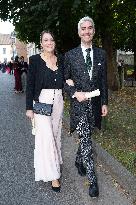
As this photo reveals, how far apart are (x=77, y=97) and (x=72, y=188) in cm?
121

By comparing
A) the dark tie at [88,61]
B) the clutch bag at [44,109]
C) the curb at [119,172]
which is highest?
the dark tie at [88,61]

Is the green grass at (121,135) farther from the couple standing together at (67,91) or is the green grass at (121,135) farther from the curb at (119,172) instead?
the couple standing together at (67,91)

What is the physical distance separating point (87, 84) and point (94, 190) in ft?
4.06

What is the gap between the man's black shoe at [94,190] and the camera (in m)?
5.76

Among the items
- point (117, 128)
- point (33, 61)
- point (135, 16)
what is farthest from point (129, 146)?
point (135, 16)

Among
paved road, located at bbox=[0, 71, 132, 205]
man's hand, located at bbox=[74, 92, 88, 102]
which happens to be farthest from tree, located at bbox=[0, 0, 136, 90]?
man's hand, located at bbox=[74, 92, 88, 102]

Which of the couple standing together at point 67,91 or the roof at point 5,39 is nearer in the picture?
the couple standing together at point 67,91

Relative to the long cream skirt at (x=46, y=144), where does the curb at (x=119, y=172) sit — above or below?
below

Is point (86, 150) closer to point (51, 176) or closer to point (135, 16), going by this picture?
point (51, 176)

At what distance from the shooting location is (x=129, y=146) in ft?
27.8

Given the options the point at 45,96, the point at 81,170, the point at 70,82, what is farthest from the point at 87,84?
the point at 81,170

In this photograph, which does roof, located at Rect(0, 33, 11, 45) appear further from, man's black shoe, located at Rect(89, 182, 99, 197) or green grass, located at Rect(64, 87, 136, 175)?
man's black shoe, located at Rect(89, 182, 99, 197)

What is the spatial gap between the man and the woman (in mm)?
194

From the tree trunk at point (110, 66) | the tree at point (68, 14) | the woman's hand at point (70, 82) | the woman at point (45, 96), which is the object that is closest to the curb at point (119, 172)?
the woman at point (45, 96)
